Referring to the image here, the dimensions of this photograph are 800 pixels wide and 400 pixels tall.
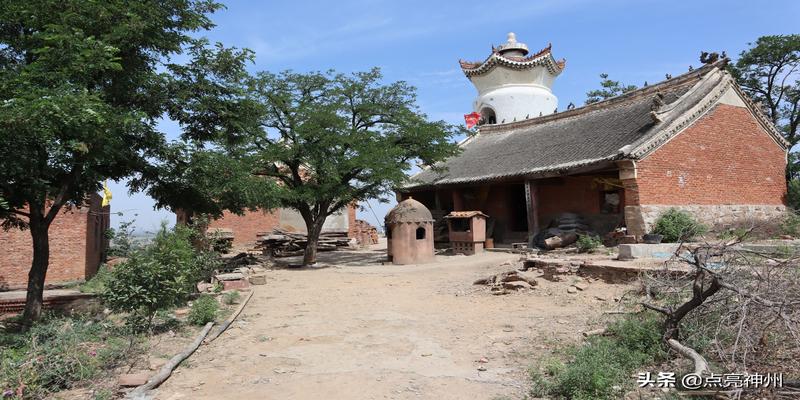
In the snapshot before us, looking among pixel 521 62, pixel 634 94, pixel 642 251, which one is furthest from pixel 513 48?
pixel 642 251

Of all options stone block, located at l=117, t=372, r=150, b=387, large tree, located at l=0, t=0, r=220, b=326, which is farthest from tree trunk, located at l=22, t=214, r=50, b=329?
stone block, located at l=117, t=372, r=150, b=387

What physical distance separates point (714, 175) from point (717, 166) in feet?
1.17

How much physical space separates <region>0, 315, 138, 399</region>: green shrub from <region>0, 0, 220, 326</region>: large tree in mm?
1974

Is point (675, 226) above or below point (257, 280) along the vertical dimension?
above

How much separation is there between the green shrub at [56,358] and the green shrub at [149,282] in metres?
0.51

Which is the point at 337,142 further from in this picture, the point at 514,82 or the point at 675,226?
the point at 514,82

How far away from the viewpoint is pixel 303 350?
21.3ft

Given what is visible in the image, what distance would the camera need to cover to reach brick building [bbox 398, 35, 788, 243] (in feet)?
50.3

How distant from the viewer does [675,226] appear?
1421 centimetres

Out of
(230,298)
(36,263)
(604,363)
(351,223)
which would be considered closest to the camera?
(604,363)

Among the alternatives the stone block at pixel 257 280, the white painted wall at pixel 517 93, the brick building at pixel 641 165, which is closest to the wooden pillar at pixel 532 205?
the brick building at pixel 641 165

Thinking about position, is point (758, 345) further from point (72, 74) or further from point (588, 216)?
point (588, 216)

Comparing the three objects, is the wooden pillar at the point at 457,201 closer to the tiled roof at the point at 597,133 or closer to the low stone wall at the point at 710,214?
the tiled roof at the point at 597,133

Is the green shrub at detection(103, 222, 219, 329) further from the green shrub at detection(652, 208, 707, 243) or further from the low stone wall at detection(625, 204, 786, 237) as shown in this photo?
the green shrub at detection(652, 208, 707, 243)
